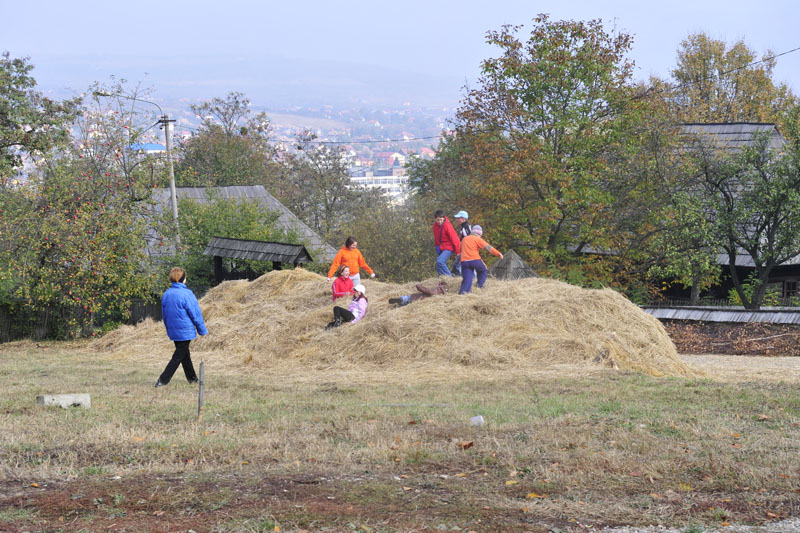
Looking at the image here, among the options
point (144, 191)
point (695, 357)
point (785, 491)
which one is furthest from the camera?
point (144, 191)

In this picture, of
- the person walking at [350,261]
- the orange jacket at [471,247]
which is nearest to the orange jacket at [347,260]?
the person walking at [350,261]

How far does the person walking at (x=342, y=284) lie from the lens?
15825 millimetres

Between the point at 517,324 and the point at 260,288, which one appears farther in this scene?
the point at 260,288

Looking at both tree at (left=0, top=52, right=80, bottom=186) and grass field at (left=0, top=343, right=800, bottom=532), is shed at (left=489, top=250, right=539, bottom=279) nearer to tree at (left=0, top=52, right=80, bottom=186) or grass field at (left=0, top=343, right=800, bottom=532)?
grass field at (left=0, top=343, right=800, bottom=532)

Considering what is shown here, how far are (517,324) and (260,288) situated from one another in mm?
7262

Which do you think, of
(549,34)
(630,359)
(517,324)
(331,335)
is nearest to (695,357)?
(630,359)

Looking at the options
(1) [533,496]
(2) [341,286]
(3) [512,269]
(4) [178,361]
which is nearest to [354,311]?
(2) [341,286]

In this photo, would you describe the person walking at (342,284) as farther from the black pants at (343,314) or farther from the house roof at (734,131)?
the house roof at (734,131)

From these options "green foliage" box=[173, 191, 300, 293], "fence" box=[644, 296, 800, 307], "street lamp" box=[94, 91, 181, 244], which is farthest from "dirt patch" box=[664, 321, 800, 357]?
"street lamp" box=[94, 91, 181, 244]

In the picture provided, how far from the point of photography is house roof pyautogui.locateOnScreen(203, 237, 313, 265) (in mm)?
20312

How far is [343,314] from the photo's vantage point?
14.8m

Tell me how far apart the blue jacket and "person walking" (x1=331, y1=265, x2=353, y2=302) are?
5.33 m

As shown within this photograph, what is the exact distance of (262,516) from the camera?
5.13 metres

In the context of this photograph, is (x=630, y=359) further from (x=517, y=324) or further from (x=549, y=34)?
(x=549, y=34)
